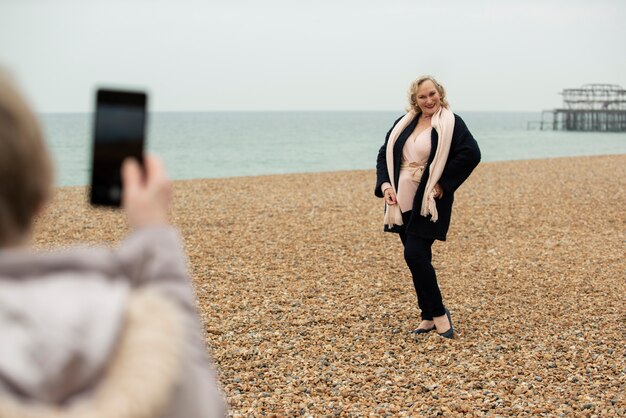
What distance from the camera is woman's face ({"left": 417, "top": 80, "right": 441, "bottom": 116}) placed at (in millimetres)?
4887

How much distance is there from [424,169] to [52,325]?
167 inches

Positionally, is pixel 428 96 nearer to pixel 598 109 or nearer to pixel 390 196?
pixel 390 196

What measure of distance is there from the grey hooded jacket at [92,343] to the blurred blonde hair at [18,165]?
0.13ft

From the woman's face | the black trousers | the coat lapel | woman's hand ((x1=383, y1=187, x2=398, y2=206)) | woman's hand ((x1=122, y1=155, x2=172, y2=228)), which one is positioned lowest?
the black trousers

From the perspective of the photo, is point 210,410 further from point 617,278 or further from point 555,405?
point 617,278

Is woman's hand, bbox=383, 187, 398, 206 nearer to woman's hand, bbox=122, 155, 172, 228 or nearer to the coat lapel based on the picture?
the coat lapel

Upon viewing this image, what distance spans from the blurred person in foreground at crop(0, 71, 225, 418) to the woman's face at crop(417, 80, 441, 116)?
13.4ft

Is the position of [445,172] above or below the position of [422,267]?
above

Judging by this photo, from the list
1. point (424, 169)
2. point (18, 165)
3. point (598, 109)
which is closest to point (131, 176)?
point (18, 165)

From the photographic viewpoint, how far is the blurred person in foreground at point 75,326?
846 mm

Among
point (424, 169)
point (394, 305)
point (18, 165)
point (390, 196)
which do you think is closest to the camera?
point (18, 165)

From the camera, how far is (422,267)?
508 centimetres

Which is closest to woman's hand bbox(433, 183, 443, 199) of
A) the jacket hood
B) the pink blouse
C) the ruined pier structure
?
the pink blouse

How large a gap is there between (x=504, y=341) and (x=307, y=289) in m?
2.13
